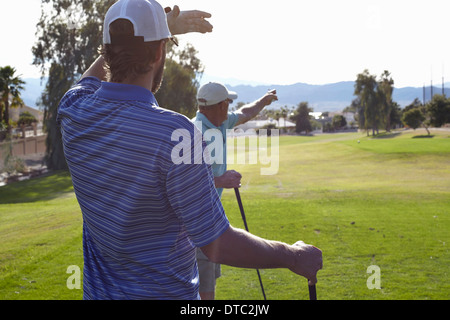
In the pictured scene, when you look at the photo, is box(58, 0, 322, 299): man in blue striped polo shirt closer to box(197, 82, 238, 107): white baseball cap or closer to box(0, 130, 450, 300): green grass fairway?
box(197, 82, 238, 107): white baseball cap

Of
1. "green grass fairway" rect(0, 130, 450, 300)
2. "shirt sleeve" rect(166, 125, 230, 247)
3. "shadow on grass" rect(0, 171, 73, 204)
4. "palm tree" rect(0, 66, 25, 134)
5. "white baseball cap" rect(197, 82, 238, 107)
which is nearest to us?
"shirt sleeve" rect(166, 125, 230, 247)

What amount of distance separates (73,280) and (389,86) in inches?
3000

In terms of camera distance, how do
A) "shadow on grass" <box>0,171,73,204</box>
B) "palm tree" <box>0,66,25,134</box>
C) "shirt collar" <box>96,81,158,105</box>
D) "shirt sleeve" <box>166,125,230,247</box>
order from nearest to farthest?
"shirt sleeve" <box>166,125,230,247</box> → "shirt collar" <box>96,81,158,105</box> → "shadow on grass" <box>0,171,73,204</box> → "palm tree" <box>0,66,25,134</box>

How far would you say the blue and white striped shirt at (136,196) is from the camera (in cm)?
131

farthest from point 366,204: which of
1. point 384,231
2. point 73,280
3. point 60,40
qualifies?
point 60,40

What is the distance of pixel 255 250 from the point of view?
1.41 m

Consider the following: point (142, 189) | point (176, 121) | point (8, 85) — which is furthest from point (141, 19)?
point (8, 85)

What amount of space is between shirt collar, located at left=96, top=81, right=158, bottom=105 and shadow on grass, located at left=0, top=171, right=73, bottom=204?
1673cm

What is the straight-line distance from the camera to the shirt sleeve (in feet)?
4.21

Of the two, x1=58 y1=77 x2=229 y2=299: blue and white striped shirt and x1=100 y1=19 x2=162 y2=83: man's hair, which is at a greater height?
x1=100 y1=19 x2=162 y2=83: man's hair

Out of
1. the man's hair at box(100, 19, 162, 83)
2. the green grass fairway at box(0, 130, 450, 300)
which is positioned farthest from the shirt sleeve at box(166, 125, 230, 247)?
the green grass fairway at box(0, 130, 450, 300)

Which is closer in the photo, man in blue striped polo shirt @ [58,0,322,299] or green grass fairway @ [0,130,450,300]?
man in blue striped polo shirt @ [58,0,322,299]

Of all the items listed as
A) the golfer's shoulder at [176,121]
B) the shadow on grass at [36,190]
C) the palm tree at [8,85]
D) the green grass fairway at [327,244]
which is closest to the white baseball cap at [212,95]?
the green grass fairway at [327,244]
